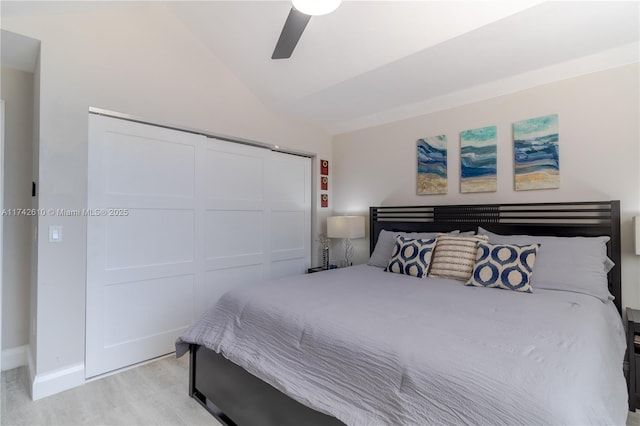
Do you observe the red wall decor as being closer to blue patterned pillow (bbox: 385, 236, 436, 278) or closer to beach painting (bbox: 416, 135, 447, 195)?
beach painting (bbox: 416, 135, 447, 195)

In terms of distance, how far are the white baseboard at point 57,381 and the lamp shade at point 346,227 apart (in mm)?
2555

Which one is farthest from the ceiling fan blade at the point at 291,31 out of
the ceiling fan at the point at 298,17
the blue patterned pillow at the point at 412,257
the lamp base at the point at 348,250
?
the lamp base at the point at 348,250

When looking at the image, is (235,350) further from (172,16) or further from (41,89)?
(172,16)

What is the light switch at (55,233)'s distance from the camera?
7.20 feet

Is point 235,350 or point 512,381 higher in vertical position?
point 512,381

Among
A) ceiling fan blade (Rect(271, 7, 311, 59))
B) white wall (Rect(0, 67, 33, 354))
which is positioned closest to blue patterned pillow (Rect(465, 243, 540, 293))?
ceiling fan blade (Rect(271, 7, 311, 59))

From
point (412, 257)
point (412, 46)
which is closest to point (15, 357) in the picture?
point (412, 257)

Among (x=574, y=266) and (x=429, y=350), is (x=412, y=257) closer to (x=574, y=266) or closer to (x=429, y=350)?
(x=574, y=266)

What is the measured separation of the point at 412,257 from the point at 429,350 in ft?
5.16

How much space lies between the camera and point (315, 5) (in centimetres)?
154

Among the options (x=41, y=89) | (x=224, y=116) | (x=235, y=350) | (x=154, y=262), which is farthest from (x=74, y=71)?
(x=235, y=350)

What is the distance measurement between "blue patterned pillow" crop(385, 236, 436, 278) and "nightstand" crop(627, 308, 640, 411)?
4.09 feet

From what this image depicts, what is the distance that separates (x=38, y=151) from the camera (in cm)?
219

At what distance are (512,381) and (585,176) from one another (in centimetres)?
226
